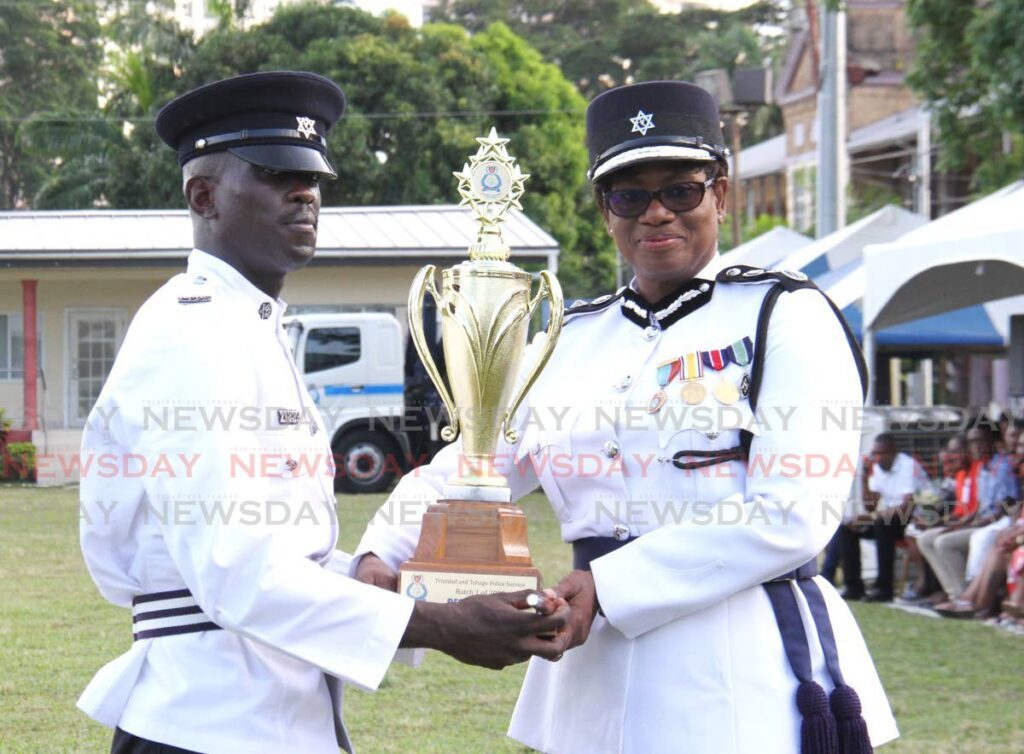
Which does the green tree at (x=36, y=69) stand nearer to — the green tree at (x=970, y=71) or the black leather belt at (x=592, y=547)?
the green tree at (x=970, y=71)

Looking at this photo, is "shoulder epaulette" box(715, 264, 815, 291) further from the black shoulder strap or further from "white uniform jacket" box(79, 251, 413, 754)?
"white uniform jacket" box(79, 251, 413, 754)

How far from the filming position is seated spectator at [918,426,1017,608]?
9422 millimetres

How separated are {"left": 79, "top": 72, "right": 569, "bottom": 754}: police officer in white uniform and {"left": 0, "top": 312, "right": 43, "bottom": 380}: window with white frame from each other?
64.5 feet

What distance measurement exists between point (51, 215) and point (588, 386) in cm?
1975

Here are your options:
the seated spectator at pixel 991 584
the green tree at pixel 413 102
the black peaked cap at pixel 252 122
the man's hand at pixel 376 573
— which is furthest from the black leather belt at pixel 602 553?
the green tree at pixel 413 102

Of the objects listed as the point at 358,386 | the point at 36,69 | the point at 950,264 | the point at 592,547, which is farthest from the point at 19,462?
the point at 36,69

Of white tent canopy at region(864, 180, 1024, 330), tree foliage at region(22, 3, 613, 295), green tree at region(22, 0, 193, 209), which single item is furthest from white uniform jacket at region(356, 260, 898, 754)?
green tree at region(22, 0, 193, 209)

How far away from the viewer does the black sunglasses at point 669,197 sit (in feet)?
9.27

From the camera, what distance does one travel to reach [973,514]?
9617 mm

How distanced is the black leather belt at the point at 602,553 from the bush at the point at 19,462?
1653 centimetres

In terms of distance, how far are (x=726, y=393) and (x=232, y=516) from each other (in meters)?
0.94

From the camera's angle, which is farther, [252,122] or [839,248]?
[839,248]

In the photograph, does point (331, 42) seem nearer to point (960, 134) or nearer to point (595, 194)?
point (960, 134)

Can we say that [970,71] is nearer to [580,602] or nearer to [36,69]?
[580,602]
